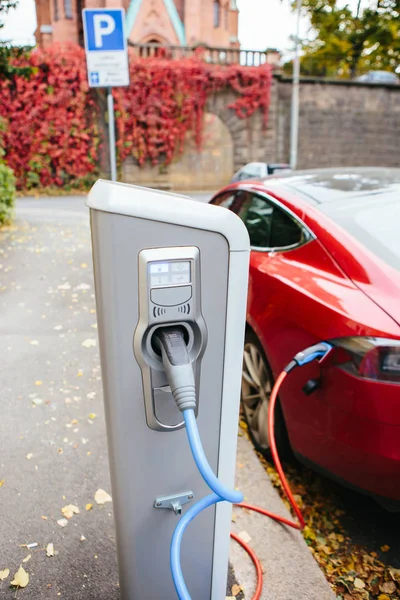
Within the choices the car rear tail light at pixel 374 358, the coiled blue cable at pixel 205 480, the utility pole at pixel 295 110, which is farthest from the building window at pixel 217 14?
the coiled blue cable at pixel 205 480

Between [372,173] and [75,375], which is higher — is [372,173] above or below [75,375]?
above

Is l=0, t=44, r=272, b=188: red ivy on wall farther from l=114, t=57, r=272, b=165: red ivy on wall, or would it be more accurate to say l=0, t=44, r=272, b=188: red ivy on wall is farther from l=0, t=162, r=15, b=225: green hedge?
l=0, t=162, r=15, b=225: green hedge

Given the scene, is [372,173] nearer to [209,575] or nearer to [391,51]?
[209,575]

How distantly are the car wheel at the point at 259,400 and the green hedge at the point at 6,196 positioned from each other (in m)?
6.00

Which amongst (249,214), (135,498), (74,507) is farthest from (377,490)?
(249,214)

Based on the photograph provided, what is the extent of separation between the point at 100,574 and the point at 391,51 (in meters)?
34.5

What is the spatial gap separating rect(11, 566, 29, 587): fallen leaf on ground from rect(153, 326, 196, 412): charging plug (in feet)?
3.78

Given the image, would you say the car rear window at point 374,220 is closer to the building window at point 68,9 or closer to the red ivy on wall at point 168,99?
the red ivy on wall at point 168,99

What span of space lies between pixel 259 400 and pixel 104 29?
4.96m

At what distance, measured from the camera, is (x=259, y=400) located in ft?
10.1

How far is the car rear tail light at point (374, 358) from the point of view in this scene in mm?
2000

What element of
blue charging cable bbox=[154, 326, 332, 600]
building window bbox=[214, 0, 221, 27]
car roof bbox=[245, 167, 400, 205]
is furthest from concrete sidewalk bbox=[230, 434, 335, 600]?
building window bbox=[214, 0, 221, 27]

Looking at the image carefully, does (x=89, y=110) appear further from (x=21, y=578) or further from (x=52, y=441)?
(x=21, y=578)

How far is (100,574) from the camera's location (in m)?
2.02
